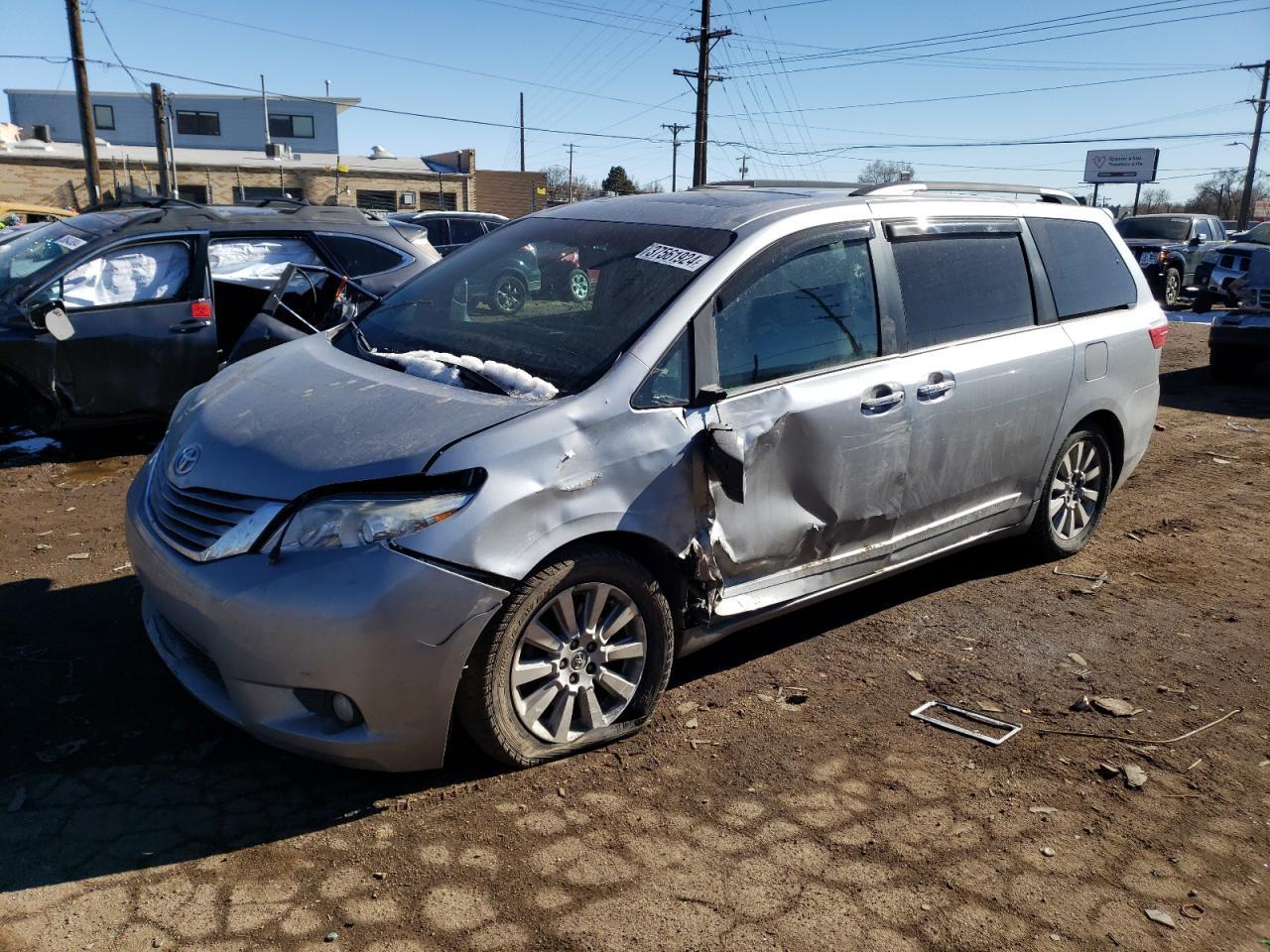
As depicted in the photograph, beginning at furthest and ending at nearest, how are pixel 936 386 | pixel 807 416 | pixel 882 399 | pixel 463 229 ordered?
pixel 463 229
pixel 936 386
pixel 882 399
pixel 807 416

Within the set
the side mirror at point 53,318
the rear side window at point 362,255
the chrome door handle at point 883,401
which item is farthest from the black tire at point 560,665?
the rear side window at point 362,255

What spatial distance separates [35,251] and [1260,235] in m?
19.7

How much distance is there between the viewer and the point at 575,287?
393 centimetres

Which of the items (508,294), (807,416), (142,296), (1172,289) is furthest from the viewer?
(1172,289)

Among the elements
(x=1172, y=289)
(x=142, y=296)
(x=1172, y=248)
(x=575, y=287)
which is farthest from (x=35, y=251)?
(x=1172, y=248)

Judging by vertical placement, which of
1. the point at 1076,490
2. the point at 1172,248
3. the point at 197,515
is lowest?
the point at 1076,490

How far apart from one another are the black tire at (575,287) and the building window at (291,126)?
6053cm

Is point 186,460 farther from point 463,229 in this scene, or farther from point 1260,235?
point 1260,235

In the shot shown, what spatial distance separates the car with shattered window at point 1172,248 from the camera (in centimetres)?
2166

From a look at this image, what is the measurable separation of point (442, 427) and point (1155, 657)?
10.6 feet

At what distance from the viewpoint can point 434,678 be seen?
2941mm

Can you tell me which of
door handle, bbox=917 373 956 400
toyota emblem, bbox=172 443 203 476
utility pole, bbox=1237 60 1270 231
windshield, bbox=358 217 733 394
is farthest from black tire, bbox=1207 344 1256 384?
utility pole, bbox=1237 60 1270 231

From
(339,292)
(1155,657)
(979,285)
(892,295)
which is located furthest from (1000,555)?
(339,292)

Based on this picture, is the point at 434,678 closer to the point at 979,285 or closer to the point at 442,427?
the point at 442,427
